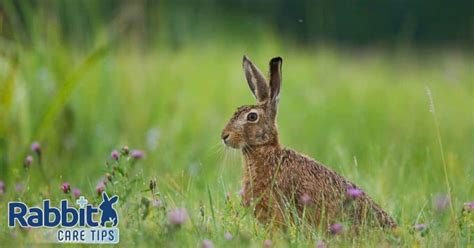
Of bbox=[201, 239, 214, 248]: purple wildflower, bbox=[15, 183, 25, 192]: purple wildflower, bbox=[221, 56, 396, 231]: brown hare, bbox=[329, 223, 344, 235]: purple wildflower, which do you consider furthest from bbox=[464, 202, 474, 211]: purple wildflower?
bbox=[15, 183, 25, 192]: purple wildflower

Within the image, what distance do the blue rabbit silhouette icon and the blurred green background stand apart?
18 cm

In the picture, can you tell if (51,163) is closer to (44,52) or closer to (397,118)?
(44,52)

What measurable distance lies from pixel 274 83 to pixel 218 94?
359 cm

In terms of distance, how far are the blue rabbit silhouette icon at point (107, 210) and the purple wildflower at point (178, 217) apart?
286 mm

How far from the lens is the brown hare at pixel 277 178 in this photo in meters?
3.72

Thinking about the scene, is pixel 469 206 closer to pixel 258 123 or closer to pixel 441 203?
pixel 441 203

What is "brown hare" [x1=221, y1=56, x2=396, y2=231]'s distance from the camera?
12.2 ft

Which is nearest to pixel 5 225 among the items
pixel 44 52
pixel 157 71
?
pixel 44 52

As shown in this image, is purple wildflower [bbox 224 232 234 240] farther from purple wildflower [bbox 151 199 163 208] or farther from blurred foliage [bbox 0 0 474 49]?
blurred foliage [bbox 0 0 474 49]

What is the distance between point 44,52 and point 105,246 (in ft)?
9.20

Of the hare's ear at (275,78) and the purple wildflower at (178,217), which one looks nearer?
the purple wildflower at (178,217)

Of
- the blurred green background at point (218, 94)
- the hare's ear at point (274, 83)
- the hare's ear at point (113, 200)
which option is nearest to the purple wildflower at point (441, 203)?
the blurred green background at point (218, 94)

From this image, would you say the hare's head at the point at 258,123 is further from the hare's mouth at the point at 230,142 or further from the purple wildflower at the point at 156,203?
the purple wildflower at the point at 156,203

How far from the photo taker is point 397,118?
261 inches
